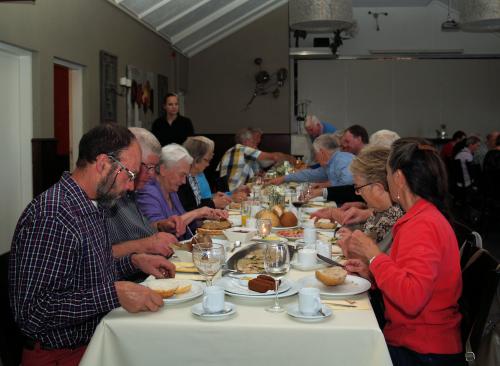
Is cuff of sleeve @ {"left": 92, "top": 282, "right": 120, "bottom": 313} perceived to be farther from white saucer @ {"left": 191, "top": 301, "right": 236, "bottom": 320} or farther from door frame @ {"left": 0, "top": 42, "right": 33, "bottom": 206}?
door frame @ {"left": 0, "top": 42, "right": 33, "bottom": 206}

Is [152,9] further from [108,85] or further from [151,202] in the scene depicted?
[151,202]

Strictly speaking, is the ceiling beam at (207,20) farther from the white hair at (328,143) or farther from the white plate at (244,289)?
the white plate at (244,289)

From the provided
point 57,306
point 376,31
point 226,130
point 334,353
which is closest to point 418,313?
point 334,353

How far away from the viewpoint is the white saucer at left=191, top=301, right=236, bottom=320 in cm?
178

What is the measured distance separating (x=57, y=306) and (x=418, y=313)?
1.13 m

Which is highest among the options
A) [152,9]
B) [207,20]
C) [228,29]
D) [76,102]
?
[228,29]

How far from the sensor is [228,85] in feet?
42.0

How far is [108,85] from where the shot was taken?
7.39m

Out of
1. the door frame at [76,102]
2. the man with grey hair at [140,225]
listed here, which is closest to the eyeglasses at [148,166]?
the man with grey hair at [140,225]

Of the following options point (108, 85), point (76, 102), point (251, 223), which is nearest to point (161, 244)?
point (251, 223)

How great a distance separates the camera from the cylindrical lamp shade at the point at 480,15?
655 cm

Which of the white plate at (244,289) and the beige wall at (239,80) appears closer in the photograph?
the white plate at (244,289)

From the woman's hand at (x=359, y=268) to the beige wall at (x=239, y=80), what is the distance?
414 inches

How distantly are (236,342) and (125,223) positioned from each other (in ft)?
4.19
